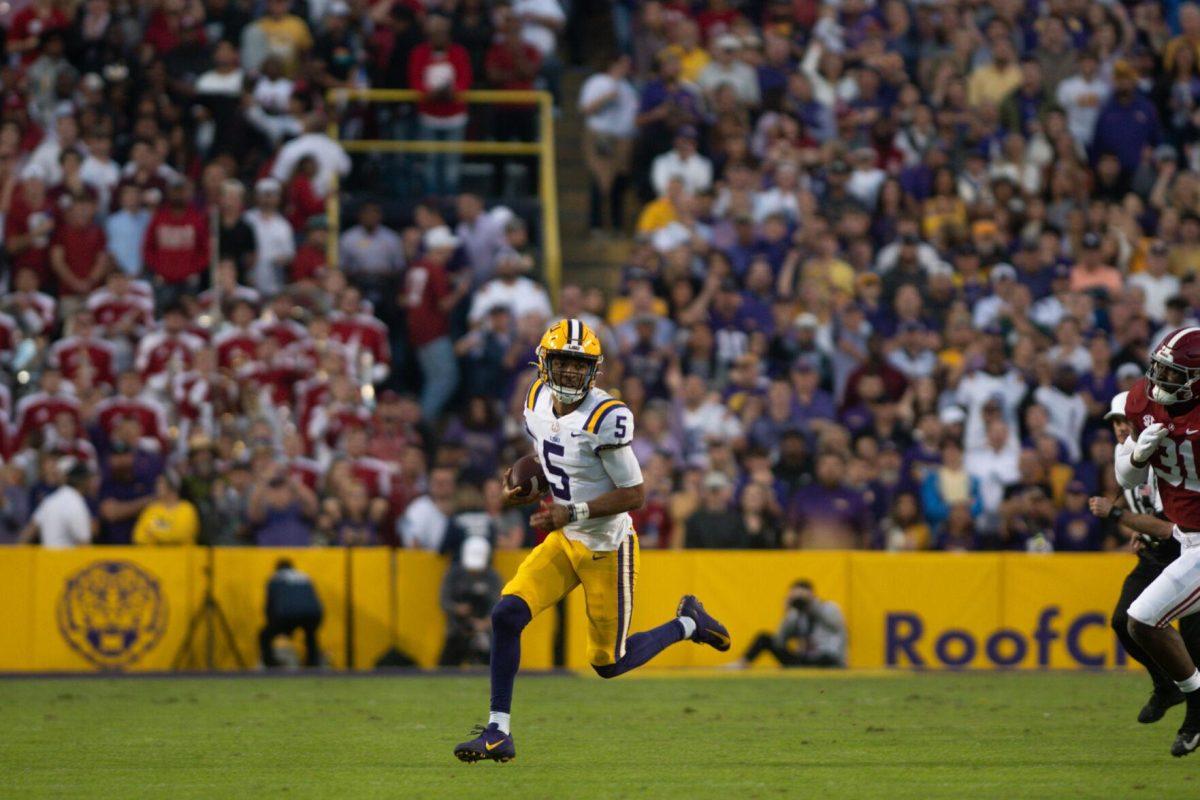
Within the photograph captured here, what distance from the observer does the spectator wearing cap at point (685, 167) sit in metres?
18.5

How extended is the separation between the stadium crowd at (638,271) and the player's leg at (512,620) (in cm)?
575

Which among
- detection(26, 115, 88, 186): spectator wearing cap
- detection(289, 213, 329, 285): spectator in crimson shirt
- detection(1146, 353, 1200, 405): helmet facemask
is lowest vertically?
detection(1146, 353, 1200, 405): helmet facemask

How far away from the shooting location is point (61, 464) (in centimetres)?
1488

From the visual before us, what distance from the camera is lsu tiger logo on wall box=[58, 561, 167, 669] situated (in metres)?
14.6

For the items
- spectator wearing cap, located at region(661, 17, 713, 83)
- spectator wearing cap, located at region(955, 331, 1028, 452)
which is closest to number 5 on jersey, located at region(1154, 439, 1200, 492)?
spectator wearing cap, located at region(955, 331, 1028, 452)

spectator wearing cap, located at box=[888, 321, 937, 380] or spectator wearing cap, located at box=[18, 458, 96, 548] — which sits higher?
spectator wearing cap, located at box=[888, 321, 937, 380]

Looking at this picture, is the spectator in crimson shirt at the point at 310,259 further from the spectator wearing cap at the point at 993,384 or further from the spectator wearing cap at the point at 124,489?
the spectator wearing cap at the point at 993,384

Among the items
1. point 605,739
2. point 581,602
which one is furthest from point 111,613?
point 605,739

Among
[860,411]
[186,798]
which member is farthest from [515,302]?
[186,798]

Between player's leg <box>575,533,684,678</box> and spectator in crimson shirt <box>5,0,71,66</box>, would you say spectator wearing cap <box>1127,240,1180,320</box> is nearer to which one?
player's leg <box>575,533,684,678</box>

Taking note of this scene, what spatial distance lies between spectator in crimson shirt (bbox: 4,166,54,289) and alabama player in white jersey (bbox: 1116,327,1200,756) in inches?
423

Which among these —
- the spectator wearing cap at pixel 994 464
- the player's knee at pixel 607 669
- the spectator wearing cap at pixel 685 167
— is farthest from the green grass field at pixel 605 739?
the spectator wearing cap at pixel 685 167

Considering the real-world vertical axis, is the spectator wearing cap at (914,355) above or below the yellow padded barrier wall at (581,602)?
above

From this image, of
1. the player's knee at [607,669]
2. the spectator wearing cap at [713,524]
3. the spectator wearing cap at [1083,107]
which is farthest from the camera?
the spectator wearing cap at [1083,107]
